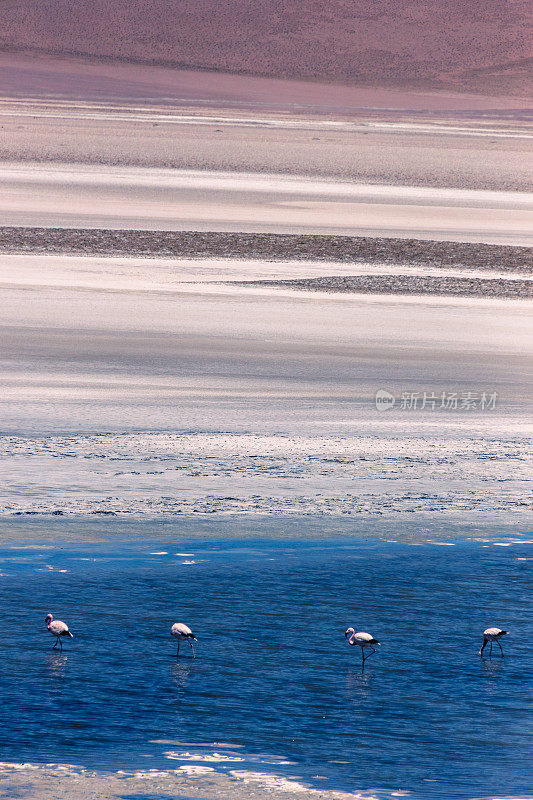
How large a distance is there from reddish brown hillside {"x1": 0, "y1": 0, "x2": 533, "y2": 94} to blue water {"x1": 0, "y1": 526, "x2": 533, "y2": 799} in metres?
130

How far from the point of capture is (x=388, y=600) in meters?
6.04

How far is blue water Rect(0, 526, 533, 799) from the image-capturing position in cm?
455

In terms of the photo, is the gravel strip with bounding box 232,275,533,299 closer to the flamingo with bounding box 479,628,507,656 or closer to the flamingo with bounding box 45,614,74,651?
the flamingo with bounding box 479,628,507,656

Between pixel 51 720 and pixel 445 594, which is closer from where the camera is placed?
pixel 51 720

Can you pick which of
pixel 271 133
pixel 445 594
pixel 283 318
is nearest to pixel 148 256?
pixel 283 318

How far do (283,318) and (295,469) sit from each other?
19.2 ft

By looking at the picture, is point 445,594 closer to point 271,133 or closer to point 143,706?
point 143,706

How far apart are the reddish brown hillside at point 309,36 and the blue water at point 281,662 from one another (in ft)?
425

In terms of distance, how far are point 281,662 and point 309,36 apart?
492ft

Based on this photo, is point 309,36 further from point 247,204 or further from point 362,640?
point 362,640

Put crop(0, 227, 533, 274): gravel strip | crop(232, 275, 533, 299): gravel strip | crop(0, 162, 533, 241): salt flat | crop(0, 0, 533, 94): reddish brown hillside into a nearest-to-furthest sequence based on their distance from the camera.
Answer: crop(232, 275, 533, 299): gravel strip
crop(0, 227, 533, 274): gravel strip
crop(0, 162, 533, 241): salt flat
crop(0, 0, 533, 94): reddish brown hillside

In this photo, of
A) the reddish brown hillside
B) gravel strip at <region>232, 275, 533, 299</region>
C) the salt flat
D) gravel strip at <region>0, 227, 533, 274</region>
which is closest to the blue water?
gravel strip at <region>232, 275, 533, 299</region>

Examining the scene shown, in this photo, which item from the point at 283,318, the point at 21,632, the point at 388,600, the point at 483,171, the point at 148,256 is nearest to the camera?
the point at 21,632

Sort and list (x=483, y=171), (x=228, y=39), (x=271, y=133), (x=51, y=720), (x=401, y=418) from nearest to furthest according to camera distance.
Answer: (x=51, y=720), (x=401, y=418), (x=483, y=171), (x=271, y=133), (x=228, y=39)
